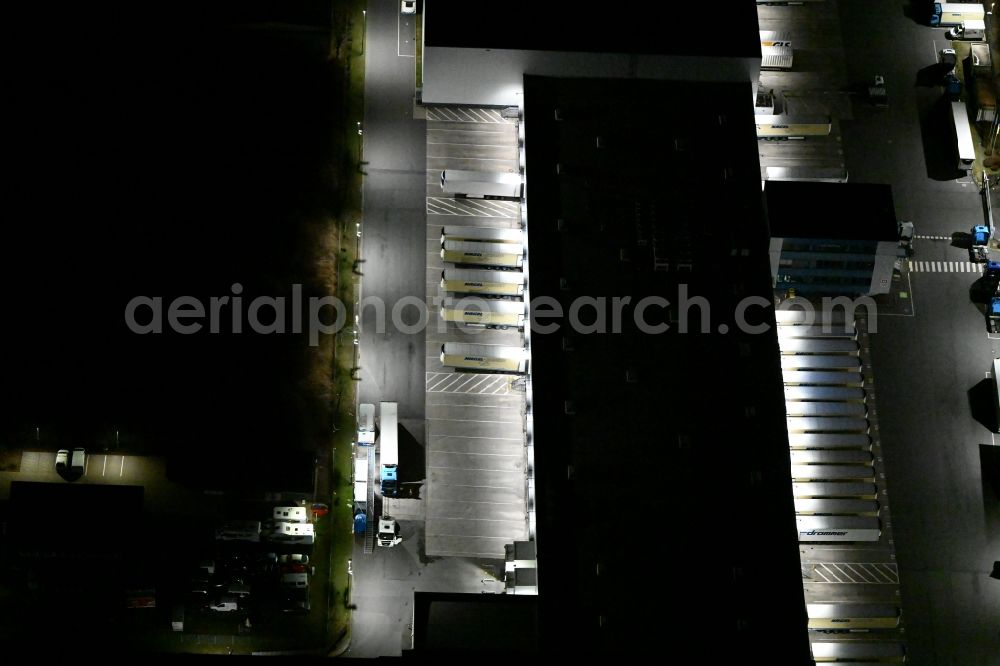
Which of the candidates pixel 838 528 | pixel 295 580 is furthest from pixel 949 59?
pixel 295 580

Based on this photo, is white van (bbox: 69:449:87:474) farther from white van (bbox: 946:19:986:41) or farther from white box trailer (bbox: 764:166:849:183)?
white van (bbox: 946:19:986:41)

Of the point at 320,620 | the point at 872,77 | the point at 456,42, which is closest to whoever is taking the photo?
the point at 320,620

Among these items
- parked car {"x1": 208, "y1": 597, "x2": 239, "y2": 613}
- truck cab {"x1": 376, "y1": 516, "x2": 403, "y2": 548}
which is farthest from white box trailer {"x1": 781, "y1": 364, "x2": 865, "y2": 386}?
parked car {"x1": 208, "y1": 597, "x2": 239, "y2": 613}

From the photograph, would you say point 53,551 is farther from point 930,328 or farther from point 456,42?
point 930,328

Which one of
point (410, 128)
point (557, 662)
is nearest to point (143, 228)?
point (410, 128)

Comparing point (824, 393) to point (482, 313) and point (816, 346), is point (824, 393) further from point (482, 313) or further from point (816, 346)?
point (482, 313)

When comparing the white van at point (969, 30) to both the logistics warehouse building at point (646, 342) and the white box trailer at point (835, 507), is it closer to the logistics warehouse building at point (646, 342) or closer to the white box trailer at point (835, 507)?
the logistics warehouse building at point (646, 342)

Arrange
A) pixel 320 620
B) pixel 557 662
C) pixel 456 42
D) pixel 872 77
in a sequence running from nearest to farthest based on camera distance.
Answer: pixel 557 662 < pixel 320 620 < pixel 456 42 < pixel 872 77
